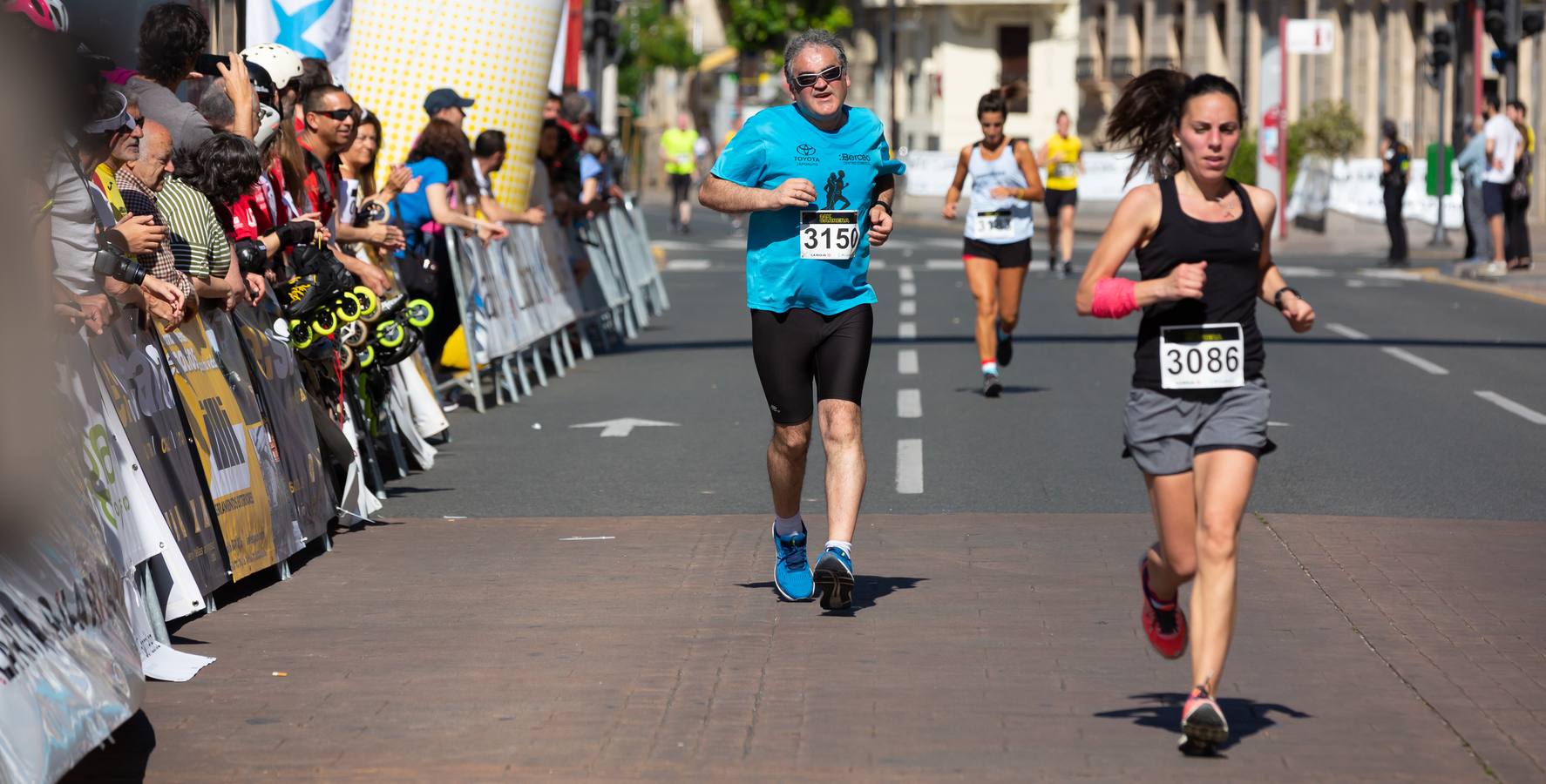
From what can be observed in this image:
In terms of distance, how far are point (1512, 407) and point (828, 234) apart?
797cm

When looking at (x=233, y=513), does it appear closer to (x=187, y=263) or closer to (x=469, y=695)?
(x=187, y=263)

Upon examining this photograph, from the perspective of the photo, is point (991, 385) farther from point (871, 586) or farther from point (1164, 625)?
point (1164, 625)

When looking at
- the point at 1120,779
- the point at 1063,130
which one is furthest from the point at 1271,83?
the point at 1120,779

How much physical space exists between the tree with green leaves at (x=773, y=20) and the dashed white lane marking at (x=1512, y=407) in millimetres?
68167

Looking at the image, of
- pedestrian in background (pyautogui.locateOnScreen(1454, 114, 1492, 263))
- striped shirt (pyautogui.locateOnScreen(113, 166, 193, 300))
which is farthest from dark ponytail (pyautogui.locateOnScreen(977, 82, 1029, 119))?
pedestrian in background (pyautogui.locateOnScreen(1454, 114, 1492, 263))

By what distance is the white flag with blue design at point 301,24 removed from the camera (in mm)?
15352

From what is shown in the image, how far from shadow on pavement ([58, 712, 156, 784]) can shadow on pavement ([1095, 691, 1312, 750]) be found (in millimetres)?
2384

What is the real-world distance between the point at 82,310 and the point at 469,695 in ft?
Result: 5.07

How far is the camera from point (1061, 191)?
1182 inches

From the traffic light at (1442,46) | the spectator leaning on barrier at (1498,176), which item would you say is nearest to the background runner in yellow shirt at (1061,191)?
the spectator leaning on barrier at (1498,176)

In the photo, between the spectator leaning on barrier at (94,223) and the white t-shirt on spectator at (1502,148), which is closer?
the spectator leaning on barrier at (94,223)

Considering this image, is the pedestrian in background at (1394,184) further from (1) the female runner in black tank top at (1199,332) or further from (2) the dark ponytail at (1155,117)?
(1) the female runner in black tank top at (1199,332)

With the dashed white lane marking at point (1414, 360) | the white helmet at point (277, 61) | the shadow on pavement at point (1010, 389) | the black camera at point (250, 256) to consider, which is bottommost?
the dashed white lane marking at point (1414, 360)

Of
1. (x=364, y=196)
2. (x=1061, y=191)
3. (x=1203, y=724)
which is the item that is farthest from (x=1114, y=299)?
(x=1061, y=191)
